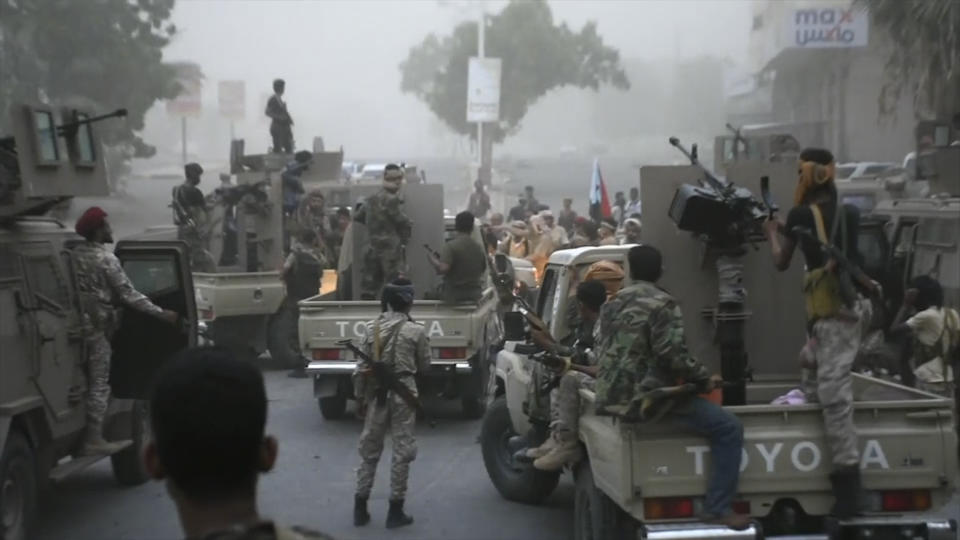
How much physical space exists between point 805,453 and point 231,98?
2769 inches

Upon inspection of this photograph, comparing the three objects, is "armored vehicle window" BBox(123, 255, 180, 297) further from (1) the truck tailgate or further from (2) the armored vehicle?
(1) the truck tailgate

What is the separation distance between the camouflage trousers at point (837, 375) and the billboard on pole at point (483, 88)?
149 feet

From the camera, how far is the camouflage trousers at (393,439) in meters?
9.32

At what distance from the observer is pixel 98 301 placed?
1005cm

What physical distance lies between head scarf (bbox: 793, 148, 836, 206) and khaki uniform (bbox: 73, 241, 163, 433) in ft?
16.5

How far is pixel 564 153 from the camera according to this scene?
373ft

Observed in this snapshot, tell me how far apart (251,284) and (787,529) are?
418 inches

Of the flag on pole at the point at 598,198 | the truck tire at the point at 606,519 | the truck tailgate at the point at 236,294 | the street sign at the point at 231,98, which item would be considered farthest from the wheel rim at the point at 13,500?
the street sign at the point at 231,98

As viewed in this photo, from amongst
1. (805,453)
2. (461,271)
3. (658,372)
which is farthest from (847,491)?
(461,271)

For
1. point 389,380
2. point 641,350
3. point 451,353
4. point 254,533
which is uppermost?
point 254,533

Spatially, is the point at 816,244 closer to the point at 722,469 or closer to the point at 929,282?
the point at 722,469

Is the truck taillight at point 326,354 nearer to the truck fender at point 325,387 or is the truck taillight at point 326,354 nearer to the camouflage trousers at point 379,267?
the truck fender at point 325,387

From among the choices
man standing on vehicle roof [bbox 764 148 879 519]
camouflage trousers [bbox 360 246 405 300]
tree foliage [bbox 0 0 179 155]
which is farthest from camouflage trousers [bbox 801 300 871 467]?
tree foliage [bbox 0 0 179 155]

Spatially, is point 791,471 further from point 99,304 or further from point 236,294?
point 236,294
